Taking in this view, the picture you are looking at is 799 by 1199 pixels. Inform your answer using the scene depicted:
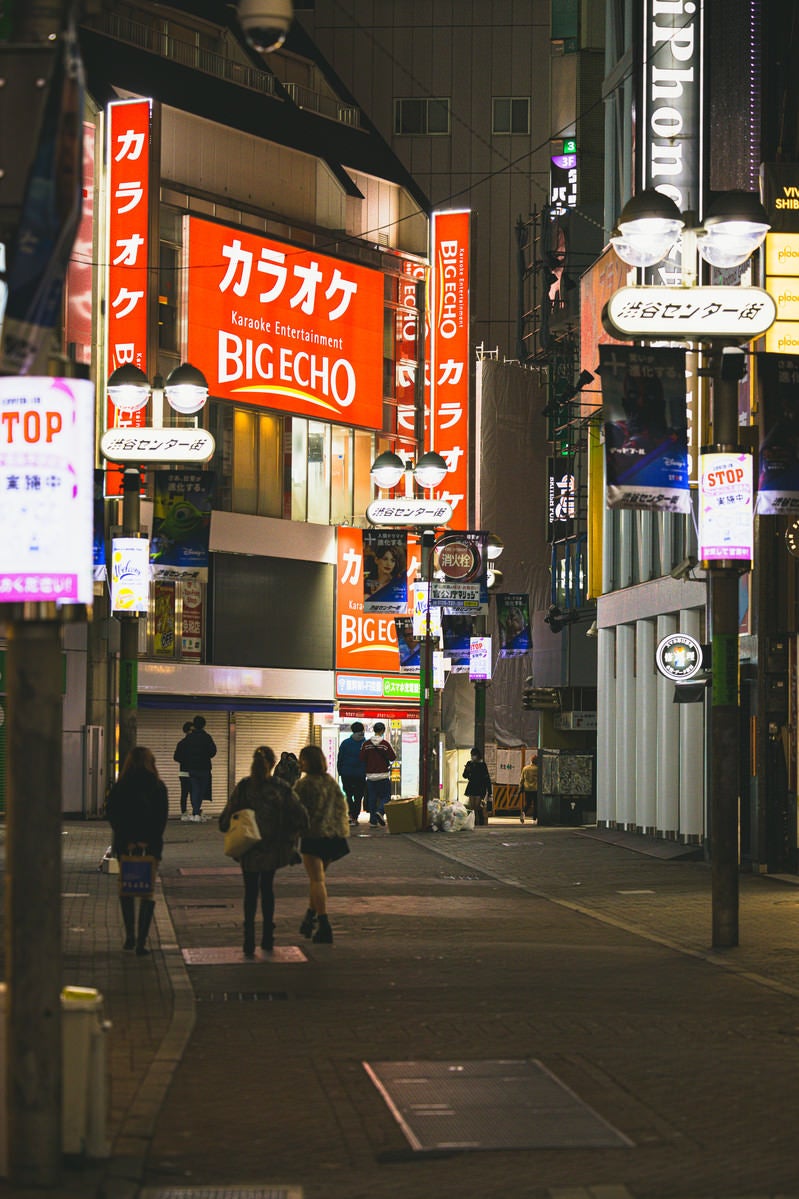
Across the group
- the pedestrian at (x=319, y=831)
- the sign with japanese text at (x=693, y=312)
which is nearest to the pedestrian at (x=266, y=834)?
the pedestrian at (x=319, y=831)

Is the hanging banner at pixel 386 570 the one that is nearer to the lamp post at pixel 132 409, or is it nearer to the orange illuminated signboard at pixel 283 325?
the orange illuminated signboard at pixel 283 325

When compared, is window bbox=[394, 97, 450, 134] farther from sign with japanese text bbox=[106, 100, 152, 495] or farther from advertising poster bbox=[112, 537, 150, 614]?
advertising poster bbox=[112, 537, 150, 614]

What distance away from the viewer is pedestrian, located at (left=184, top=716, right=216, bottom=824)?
123ft

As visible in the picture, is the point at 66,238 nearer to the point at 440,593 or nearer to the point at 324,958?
the point at 324,958

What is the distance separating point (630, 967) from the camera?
1584cm

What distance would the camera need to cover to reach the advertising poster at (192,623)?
148 ft

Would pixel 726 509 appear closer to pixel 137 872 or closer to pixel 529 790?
pixel 137 872

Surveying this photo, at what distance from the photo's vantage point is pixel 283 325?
47750mm

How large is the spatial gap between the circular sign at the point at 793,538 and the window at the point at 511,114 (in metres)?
40.4

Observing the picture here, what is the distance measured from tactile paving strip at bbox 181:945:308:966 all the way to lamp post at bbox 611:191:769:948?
→ 3.63 m

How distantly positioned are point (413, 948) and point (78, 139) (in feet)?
33.3

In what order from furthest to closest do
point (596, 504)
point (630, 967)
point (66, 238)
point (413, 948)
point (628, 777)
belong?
point (596, 504)
point (628, 777)
point (413, 948)
point (630, 967)
point (66, 238)

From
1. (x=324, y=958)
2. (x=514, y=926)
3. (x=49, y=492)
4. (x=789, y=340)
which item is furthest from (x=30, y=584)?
(x=789, y=340)

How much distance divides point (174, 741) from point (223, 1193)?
36.9 m
